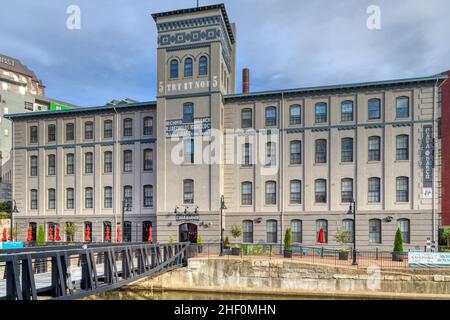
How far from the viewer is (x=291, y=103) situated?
31844mm

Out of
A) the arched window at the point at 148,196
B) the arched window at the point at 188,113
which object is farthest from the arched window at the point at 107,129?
the arched window at the point at 188,113

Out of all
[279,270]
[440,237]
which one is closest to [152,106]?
[279,270]

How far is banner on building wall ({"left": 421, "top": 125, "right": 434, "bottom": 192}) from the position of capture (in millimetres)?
28641

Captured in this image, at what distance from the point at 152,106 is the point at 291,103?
40.8 feet

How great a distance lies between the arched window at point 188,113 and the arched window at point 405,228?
18.5m

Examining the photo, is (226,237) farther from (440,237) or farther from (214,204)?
(440,237)

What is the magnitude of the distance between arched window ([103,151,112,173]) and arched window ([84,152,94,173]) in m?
1.34

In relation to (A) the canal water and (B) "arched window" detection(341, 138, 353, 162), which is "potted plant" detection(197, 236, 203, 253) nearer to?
(A) the canal water

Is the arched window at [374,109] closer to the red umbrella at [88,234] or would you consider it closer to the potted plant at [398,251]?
the potted plant at [398,251]

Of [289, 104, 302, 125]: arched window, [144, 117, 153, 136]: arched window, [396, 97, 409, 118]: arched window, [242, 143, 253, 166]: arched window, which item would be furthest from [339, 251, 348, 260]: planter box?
[144, 117, 153, 136]: arched window

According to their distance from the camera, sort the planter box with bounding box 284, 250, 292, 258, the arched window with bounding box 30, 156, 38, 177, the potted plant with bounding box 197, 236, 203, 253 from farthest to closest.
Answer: the arched window with bounding box 30, 156, 38, 177 → the potted plant with bounding box 197, 236, 203, 253 → the planter box with bounding box 284, 250, 292, 258

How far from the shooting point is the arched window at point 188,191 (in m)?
→ 31.8

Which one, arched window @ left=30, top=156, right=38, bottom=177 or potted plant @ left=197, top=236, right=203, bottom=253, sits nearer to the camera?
potted plant @ left=197, top=236, right=203, bottom=253

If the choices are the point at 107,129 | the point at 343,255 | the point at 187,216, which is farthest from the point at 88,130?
the point at 343,255
